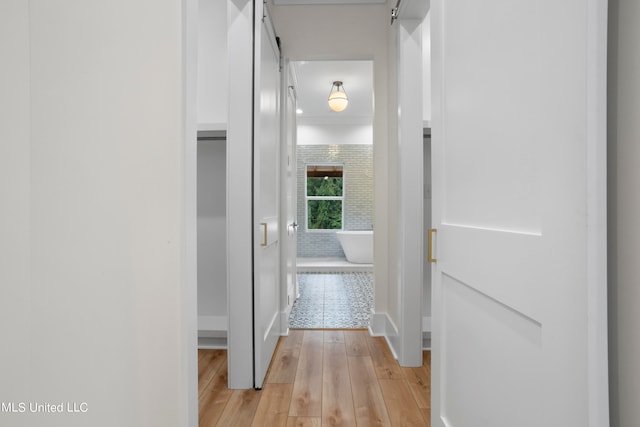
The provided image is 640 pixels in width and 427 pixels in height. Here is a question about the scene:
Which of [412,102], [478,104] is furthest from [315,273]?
[478,104]

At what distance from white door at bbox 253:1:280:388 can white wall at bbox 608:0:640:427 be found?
5.04ft

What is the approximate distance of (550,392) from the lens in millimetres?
650

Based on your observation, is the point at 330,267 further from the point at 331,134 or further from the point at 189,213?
the point at 189,213

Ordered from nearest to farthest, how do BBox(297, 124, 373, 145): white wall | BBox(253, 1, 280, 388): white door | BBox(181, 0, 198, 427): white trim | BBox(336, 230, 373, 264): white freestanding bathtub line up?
BBox(181, 0, 198, 427): white trim < BBox(253, 1, 280, 388): white door < BBox(336, 230, 373, 264): white freestanding bathtub < BBox(297, 124, 373, 145): white wall

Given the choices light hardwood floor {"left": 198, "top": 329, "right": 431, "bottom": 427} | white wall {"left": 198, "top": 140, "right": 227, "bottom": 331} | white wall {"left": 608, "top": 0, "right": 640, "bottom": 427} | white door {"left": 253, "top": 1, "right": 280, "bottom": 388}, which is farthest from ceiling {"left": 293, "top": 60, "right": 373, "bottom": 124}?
white wall {"left": 608, "top": 0, "right": 640, "bottom": 427}

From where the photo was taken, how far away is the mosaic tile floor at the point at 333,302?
9.87ft

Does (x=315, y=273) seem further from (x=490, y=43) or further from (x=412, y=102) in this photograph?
(x=490, y=43)

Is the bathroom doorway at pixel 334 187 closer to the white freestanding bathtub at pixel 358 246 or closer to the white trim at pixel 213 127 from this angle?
the white freestanding bathtub at pixel 358 246

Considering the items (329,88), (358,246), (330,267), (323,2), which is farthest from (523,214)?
(358,246)

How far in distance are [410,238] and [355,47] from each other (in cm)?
161

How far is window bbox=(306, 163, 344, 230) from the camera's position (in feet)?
22.2

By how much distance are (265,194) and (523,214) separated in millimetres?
1551

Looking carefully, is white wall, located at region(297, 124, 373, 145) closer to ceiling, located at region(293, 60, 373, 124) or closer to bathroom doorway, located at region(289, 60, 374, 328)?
bathroom doorway, located at region(289, 60, 374, 328)

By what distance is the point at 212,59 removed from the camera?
2373mm
